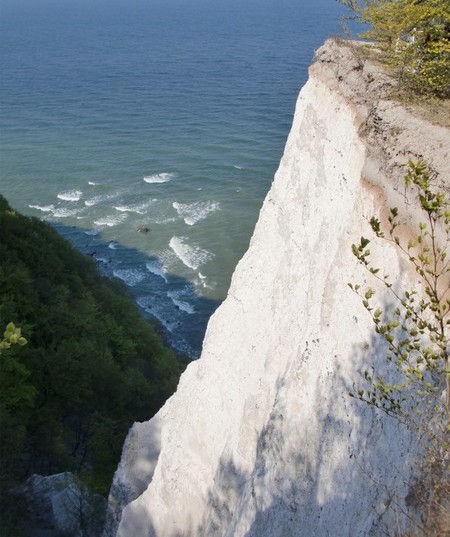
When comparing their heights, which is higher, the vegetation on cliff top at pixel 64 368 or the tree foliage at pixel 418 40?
the tree foliage at pixel 418 40

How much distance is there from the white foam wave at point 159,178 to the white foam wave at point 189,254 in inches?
538

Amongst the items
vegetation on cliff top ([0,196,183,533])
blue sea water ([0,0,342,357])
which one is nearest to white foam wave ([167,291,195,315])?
blue sea water ([0,0,342,357])

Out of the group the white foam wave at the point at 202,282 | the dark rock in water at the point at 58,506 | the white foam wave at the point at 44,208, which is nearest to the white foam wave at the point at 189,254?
the white foam wave at the point at 202,282

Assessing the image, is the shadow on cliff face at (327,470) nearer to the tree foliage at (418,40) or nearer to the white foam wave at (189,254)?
the tree foliage at (418,40)

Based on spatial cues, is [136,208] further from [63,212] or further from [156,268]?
[156,268]

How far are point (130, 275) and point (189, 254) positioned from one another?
17.7 feet

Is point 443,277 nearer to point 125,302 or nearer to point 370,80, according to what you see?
point 370,80

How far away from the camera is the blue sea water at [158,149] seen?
157 feet

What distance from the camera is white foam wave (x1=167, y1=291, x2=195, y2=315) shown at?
42531 mm

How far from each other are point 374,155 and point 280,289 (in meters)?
4.57

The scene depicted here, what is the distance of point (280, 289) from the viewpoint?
1382 cm

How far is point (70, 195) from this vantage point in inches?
2366

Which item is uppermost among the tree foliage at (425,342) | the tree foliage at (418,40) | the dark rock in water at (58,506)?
the tree foliage at (418,40)

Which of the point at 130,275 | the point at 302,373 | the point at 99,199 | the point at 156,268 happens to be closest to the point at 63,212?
the point at 99,199
